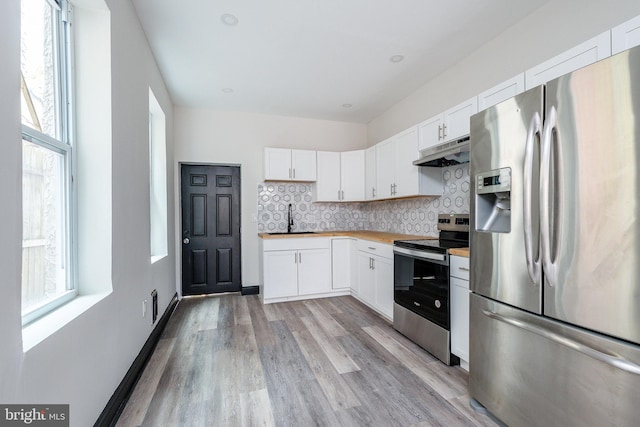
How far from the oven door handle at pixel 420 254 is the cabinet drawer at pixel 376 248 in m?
0.20

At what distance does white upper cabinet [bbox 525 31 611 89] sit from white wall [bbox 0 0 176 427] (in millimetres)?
2571

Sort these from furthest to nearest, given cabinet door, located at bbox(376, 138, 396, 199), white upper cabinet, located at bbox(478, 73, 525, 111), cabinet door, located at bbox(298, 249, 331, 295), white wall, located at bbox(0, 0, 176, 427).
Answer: cabinet door, located at bbox(298, 249, 331, 295) → cabinet door, located at bbox(376, 138, 396, 199) → white upper cabinet, located at bbox(478, 73, 525, 111) → white wall, located at bbox(0, 0, 176, 427)

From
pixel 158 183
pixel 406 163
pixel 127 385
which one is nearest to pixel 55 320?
pixel 127 385

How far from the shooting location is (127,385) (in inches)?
73.9

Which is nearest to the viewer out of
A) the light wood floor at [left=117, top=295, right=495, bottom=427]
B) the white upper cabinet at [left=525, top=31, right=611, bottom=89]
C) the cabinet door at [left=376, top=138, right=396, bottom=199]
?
the white upper cabinet at [left=525, top=31, right=611, bottom=89]

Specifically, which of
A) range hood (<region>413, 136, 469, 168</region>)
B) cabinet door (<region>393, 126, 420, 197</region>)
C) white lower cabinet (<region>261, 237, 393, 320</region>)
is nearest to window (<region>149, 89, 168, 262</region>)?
white lower cabinet (<region>261, 237, 393, 320</region>)

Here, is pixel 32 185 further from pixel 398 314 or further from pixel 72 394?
pixel 398 314

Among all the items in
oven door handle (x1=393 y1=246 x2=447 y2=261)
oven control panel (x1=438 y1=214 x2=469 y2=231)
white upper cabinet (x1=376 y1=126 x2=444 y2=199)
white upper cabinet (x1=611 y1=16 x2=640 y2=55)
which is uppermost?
white upper cabinet (x1=611 y1=16 x2=640 y2=55)

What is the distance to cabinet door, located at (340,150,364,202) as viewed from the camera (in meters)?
4.42

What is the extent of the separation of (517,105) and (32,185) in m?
2.40

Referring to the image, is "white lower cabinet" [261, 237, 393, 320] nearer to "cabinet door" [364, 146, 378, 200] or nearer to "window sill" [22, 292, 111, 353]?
"cabinet door" [364, 146, 378, 200]

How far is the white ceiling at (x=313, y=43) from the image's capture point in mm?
2180

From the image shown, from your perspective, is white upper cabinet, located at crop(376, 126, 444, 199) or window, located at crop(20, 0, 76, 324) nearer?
window, located at crop(20, 0, 76, 324)

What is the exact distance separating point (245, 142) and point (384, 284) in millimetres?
2943
